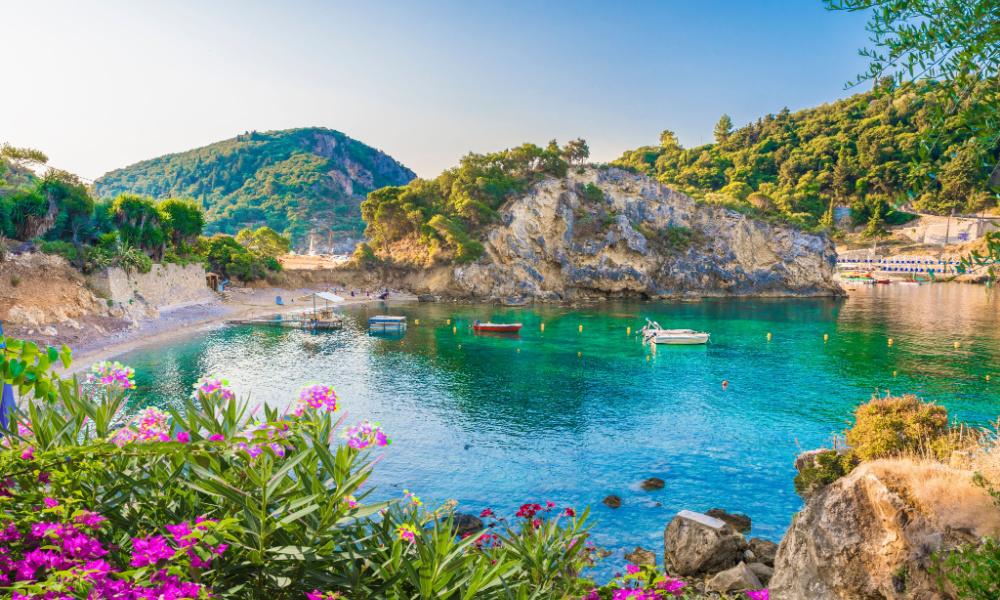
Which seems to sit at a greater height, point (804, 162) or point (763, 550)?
point (804, 162)

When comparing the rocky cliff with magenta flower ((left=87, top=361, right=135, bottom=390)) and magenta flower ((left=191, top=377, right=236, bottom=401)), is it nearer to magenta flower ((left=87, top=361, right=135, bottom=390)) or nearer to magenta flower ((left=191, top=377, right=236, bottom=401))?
magenta flower ((left=87, top=361, right=135, bottom=390))

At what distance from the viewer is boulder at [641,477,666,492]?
14.1 meters

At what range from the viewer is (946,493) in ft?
17.3

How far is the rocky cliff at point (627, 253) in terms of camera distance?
2667 inches

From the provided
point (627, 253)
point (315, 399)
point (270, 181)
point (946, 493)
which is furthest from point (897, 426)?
point (270, 181)

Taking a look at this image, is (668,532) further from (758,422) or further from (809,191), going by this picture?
(809,191)

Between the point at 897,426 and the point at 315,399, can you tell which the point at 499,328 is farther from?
the point at 315,399

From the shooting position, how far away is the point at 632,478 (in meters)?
14.8

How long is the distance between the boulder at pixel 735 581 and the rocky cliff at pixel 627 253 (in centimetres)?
5769

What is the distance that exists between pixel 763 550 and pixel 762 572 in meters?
1.25

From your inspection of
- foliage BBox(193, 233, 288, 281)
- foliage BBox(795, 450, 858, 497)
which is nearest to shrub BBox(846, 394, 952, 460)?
foliage BBox(795, 450, 858, 497)

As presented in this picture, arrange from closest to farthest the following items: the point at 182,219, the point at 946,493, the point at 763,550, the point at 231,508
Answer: the point at 231,508 → the point at 946,493 → the point at 763,550 → the point at 182,219

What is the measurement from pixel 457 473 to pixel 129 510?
41.2ft

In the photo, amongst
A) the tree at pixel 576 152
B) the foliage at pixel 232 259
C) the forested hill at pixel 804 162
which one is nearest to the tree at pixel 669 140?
the forested hill at pixel 804 162
